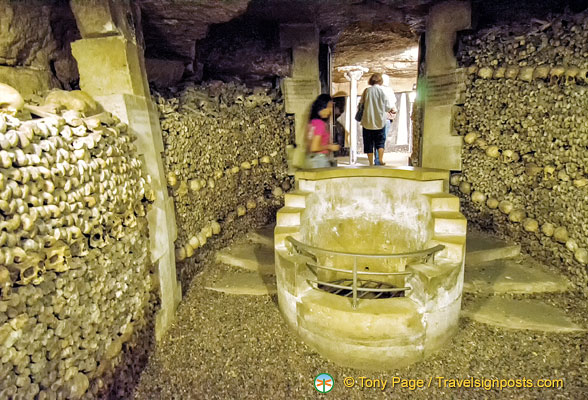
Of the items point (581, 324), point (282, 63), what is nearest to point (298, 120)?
point (282, 63)

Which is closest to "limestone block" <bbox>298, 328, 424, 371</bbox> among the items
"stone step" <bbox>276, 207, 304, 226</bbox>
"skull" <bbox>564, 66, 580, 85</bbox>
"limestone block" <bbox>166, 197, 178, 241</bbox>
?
"stone step" <bbox>276, 207, 304, 226</bbox>

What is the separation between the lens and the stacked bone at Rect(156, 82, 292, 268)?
3.67 metres

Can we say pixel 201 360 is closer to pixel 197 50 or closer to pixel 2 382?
pixel 2 382

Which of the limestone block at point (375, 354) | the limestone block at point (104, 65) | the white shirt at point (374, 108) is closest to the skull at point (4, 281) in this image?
the limestone block at point (104, 65)

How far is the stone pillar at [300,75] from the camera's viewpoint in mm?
5387

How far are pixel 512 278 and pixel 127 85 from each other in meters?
3.96

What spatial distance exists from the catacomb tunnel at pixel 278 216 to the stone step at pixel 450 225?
15 mm

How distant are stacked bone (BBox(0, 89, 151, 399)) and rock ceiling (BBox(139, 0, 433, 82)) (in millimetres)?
1801

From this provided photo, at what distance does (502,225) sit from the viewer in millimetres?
4336

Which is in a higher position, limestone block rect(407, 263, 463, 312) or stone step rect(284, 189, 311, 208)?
stone step rect(284, 189, 311, 208)

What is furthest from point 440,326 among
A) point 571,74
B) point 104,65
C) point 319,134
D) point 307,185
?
point 104,65

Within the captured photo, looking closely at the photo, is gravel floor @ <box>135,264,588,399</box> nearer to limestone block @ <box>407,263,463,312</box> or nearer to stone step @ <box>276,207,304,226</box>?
limestone block @ <box>407,263,463,312</box>

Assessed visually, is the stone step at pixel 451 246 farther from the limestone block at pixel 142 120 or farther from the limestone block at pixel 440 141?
the limestone block at pixel 142 120

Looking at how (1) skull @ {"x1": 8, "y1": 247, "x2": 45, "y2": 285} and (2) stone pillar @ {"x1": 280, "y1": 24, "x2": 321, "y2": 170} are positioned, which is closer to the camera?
(1) skull @ {"x1": 8, "y1": 247, "x2": 45, "y2": 285}
